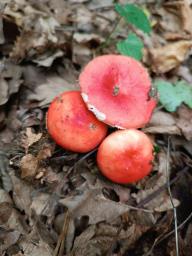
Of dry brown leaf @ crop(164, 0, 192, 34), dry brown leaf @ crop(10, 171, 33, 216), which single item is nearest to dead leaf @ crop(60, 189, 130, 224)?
dry brown leaf @ crop(10, 171, 33, 216)

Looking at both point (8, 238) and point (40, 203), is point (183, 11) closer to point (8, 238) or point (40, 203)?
point (40, 203)

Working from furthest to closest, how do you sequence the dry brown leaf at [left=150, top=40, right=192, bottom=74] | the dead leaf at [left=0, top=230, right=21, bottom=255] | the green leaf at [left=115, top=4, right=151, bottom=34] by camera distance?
the dry brown leaf at [left=150, top=40, right=192, bottom=74]
the green leaf at [left=115, top=4, right=151, bottom=34]
the dead leaf at [left=0, top=230, right=21, bottom=255]

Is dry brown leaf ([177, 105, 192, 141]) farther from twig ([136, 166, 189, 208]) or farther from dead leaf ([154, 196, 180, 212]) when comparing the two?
dead leaf ([154, 196, 180, 212])

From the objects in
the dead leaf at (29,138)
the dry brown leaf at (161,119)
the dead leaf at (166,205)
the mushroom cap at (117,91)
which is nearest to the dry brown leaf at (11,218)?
the dead leaf at (29,138)

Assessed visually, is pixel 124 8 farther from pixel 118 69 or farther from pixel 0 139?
pixel 0 139

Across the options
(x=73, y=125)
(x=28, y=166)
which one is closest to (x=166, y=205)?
(x=73, y=125)

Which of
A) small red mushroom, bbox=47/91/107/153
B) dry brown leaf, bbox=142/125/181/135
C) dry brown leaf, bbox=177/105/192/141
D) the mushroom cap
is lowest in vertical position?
dry brown leaf, bbox=142/125/181/135

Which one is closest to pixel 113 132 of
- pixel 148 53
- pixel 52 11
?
pixel 148 53
